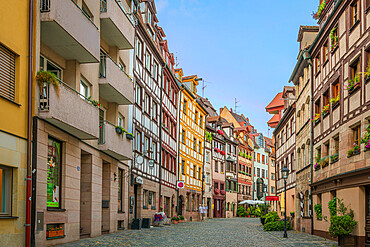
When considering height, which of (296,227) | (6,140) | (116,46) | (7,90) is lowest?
(296,227)

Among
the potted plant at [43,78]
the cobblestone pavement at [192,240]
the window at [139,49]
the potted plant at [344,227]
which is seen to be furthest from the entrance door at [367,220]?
the window at [139,49]

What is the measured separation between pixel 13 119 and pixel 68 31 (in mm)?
3535

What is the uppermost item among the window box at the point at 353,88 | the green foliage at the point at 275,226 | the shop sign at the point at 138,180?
the window box at the point at 353,88

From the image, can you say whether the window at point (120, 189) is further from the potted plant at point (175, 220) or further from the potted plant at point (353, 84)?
the potted plant at point (175, 220)

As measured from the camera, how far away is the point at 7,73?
40.5ft

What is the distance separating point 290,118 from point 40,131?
2515 cm

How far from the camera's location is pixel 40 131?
1377cm

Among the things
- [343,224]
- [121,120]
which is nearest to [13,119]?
[343,224]

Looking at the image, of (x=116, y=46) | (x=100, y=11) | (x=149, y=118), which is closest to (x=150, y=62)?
(x=149, y=118)

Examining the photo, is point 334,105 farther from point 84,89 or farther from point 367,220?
point 84,89

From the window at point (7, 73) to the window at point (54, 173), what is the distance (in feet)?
10.0

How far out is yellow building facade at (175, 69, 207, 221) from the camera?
4456 centimetres

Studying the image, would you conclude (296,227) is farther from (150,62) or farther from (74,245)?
(74,245)

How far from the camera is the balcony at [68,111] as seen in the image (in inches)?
534
